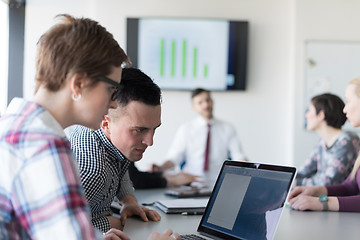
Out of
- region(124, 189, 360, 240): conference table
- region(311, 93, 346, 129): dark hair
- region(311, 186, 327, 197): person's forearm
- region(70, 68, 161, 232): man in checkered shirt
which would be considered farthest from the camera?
region(311, 93, 346, 129): dark hair

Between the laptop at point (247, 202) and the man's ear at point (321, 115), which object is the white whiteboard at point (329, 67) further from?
the laptop at point (247, 202)

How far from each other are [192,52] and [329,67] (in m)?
1.57

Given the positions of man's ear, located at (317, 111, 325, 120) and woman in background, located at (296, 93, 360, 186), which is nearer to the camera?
woman in background, located at (296, 93, 360, 186)

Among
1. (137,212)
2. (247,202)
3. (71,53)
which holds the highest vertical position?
(71,53)

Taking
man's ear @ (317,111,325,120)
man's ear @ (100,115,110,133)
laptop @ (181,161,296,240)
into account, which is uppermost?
man's ear @ (100,115,110,133)

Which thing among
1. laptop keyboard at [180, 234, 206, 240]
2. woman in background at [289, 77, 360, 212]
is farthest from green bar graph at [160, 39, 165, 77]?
laptop keyboard at [180, 234, 206, 240]

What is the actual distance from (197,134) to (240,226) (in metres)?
3.42

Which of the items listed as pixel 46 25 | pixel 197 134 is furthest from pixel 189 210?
pixel 46 25

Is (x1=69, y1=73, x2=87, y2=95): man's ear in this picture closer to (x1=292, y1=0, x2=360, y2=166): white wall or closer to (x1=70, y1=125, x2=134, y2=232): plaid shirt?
(x1=70, y1=125, x2=134, y2=232): plaid shirt

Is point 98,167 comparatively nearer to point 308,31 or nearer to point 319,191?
point 319,191

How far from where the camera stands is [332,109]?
350cm

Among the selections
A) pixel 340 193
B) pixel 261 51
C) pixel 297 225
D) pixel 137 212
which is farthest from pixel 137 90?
pixel 261 51

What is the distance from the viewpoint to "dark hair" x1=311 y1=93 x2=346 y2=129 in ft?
11.4

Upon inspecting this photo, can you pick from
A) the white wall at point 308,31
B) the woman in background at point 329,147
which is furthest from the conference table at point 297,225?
the white wall at point 308,31
